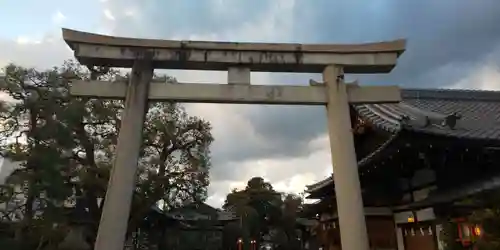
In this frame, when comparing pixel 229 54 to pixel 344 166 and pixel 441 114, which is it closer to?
pixel 344 166

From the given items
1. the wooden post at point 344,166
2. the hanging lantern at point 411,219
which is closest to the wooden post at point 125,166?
the wooden post at point 344,166

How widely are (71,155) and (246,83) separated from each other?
10891 millimetres

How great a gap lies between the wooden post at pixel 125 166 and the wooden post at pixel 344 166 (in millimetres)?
2981

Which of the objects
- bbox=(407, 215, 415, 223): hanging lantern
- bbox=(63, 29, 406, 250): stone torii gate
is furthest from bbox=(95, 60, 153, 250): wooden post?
bbox=(407, 215, 415, 223): hanging lantern

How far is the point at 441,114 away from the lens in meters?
8.09

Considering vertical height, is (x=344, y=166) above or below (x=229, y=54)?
below

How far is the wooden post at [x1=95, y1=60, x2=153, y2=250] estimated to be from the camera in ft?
17.6

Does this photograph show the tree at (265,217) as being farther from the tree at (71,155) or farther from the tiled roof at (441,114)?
the tiled roof at (441,114)

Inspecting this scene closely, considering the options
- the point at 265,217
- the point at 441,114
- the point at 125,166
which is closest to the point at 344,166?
the point at 125,166

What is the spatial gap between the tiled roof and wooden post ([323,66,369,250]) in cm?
108

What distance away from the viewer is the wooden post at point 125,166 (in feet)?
17.6

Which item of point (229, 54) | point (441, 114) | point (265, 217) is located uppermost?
point (265, 217)

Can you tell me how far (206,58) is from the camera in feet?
20.8

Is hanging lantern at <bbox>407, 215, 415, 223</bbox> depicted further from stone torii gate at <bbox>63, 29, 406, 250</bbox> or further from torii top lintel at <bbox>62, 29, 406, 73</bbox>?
torii top lintel at <bbox>62, 29, 406, 73</bbox>
